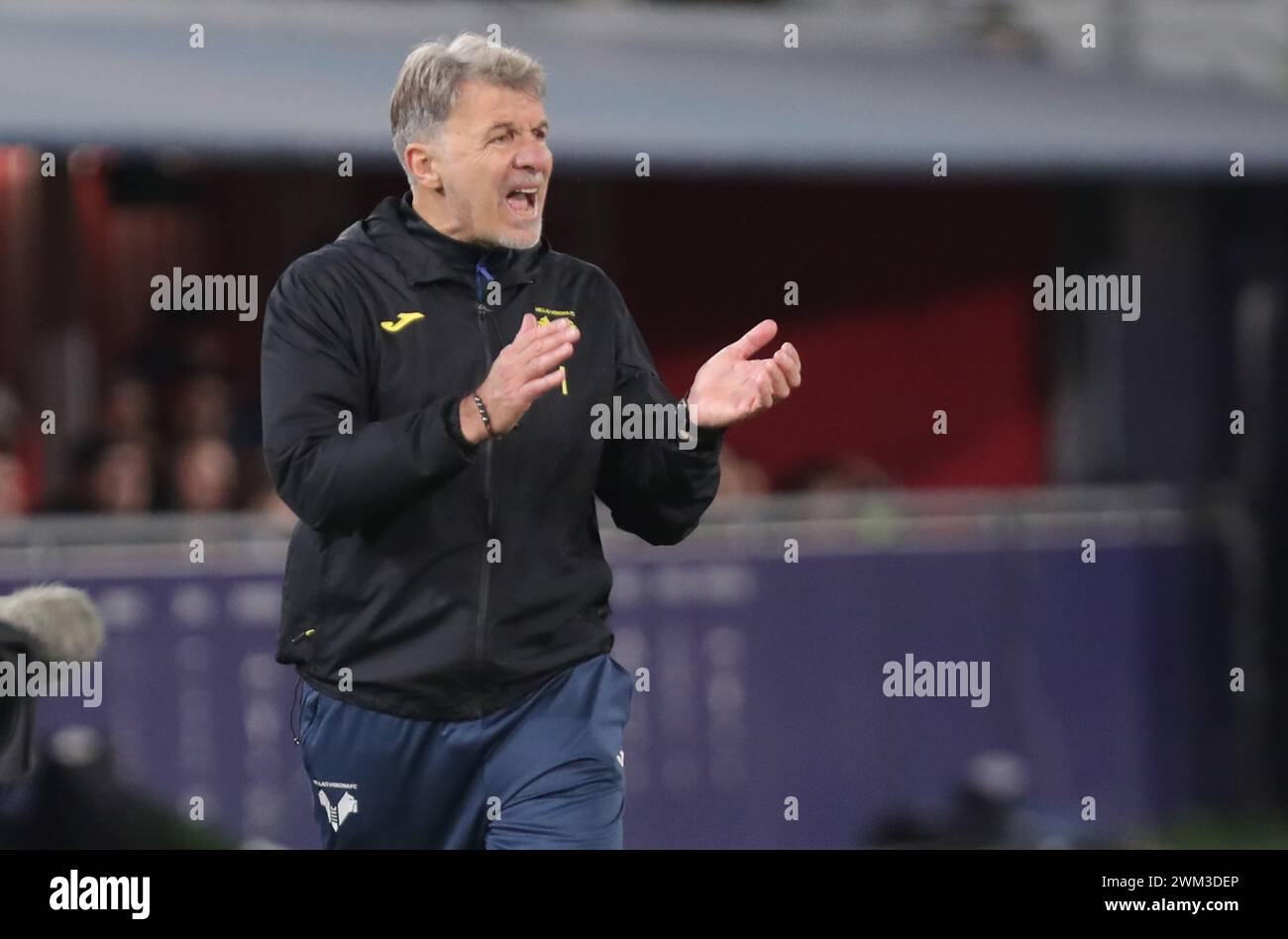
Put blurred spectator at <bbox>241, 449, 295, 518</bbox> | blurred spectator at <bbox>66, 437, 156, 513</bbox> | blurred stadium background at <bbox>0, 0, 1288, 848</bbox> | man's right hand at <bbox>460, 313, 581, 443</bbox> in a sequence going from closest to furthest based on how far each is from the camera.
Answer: man's right hand at <bbox>460, 313, 581, 443</bbox>
blurred stadium background at <bbox>0, 0, 1288, 848</bbox>
blurred spectator at <bbox>66, 437, 156, 513</bbox>
blurred spectator at <bbox>241, 449, 295, 518</bbox>

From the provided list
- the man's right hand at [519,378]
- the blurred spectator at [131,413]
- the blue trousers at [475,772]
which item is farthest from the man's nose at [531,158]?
the blurred spectator at [131,413]

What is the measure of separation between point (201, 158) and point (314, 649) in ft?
15.8

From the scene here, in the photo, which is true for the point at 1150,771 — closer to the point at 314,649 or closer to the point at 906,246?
the point at 906,246

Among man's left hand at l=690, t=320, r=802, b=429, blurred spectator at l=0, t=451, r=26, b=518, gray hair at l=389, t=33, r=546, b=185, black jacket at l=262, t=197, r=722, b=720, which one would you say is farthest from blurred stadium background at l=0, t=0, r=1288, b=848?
man's left hand at l=690, t=320, r=802, b=429

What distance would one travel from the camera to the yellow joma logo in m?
4.26

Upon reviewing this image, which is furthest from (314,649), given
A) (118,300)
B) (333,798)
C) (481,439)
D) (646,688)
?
(118,300)

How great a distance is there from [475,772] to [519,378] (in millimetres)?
799

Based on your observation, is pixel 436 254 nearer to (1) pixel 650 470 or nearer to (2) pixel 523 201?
(2) pixel 523 201

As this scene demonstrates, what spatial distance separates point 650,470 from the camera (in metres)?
4.37

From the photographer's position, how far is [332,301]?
4.27 m

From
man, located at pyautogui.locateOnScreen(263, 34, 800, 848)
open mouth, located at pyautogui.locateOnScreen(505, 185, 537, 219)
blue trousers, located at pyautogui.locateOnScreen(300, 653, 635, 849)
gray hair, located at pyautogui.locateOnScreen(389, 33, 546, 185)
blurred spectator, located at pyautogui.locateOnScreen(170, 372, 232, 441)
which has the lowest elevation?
blue trousers, located at pyautogui.locateOnScreen(300, 653, 635, 849)

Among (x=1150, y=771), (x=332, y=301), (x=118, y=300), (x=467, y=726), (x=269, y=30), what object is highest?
(x=269, y=30)

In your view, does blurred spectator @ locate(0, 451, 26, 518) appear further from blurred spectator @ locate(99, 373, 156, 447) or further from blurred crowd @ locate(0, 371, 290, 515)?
blurred spectator @ locate(99, 373, 156, 447)

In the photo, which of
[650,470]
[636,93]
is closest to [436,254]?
[650,470]
